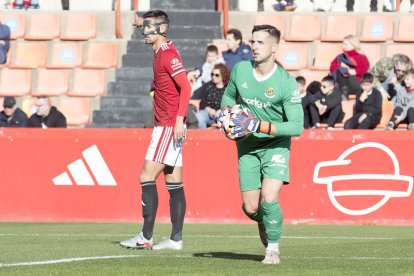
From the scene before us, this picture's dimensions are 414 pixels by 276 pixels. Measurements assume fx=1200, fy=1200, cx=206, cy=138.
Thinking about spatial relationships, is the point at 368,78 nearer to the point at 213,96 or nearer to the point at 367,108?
the point at 367,108

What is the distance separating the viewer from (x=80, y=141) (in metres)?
17.7

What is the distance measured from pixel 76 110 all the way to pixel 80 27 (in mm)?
2283

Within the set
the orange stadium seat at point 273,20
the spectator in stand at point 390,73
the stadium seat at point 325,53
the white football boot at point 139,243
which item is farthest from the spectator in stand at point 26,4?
the white football boot at point 139,243

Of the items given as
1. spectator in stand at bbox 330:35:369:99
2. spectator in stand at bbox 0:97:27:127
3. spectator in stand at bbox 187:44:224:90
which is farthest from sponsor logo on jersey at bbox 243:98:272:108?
spectator in stand at bbox 187:44:224:90

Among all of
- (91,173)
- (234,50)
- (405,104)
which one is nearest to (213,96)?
(234,50)

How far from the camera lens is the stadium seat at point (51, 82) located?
23.0 meters

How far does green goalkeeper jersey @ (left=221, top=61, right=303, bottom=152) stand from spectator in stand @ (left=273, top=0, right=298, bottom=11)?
547 inches

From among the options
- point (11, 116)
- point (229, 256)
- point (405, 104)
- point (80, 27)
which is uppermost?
point (80, 27)

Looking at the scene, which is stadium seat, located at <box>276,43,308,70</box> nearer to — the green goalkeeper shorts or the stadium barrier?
the stadium barrier

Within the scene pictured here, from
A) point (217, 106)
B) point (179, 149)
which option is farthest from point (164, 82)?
point (217, 106)

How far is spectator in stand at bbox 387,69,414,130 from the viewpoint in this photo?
61.7 feet

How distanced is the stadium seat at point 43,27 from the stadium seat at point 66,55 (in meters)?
0.33

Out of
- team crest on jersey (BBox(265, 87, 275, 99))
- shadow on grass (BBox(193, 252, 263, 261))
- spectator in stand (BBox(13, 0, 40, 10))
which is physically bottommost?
shadow on grass (BBox(193, 252, 263, 261))

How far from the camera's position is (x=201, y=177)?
17438mm
